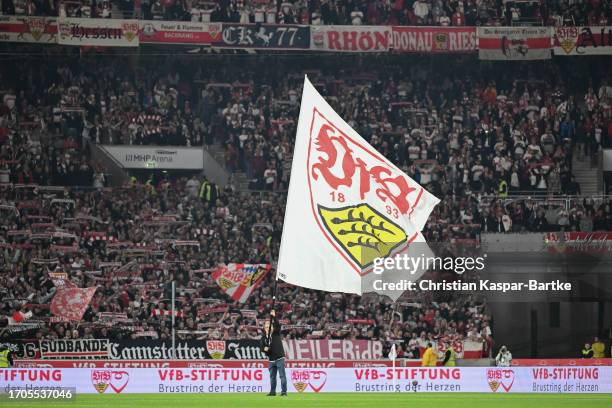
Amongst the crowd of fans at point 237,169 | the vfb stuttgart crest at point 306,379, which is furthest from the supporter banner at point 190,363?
the vfb stuttgart crest at point 306,379

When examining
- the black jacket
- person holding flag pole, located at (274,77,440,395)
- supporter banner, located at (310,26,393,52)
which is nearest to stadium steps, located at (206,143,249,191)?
supporter banner, located at (310,26,393,52)

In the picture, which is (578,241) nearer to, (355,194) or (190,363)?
(190,363)

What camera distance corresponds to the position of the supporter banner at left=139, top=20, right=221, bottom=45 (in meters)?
51.2

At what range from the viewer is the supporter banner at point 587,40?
51094mm

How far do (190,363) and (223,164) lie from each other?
19699 millimetres

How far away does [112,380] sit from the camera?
29250 millimetres

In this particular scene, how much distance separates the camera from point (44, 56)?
174 ft

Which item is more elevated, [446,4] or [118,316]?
[446,4]

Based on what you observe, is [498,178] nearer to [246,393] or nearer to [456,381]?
[456,381]

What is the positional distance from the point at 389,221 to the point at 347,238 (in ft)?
3.58

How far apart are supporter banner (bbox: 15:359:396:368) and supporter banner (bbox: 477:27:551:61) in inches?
862

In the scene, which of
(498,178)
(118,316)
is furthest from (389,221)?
(498,178)

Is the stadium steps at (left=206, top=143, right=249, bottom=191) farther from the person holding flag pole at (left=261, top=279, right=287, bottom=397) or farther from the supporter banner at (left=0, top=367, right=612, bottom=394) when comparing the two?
the person holding flag pole at (left=261, top=279, right=287, bottom=397)

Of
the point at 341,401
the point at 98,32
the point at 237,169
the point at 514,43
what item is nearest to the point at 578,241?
the point at 514,43
